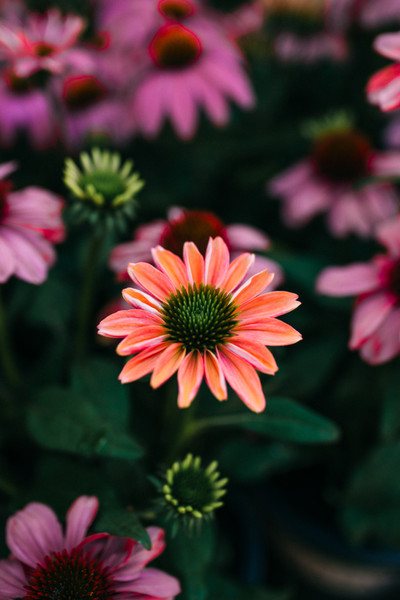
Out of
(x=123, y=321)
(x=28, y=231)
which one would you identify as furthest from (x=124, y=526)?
(x=28, y=231)

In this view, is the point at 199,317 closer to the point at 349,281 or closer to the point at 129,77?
the point at 349,281

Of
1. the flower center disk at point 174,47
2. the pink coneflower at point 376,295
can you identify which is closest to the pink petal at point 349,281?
the pink coneflower at point 376,295

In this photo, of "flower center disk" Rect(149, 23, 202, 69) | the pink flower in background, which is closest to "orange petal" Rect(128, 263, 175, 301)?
the pink flower in background

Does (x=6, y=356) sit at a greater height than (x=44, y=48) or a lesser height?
lesser

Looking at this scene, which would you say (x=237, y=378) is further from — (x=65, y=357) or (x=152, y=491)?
(x=65, y=357)

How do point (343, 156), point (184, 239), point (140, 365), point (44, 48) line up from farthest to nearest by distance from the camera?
point (343, 156), point (44, 48), point (184, 239), point (140, 365)

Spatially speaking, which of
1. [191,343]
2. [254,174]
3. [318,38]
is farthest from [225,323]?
[318,38]
